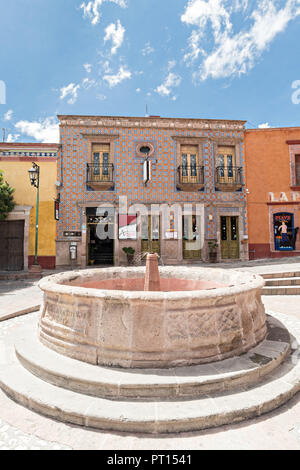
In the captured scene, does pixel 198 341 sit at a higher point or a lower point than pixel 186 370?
higher

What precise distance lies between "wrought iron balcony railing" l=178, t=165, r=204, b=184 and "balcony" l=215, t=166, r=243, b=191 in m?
0.99

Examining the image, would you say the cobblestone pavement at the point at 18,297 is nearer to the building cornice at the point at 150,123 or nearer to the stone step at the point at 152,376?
the stone step at the point at 152,376

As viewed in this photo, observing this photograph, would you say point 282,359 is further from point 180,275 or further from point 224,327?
point 180,275

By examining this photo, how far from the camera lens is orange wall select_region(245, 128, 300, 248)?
1400cm

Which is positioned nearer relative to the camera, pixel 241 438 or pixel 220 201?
pixel 241 438

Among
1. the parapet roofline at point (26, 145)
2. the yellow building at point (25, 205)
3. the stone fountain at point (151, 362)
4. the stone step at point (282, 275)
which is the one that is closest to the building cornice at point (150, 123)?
the parapet roofline at point (26, 145)

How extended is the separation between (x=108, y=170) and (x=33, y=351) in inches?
463

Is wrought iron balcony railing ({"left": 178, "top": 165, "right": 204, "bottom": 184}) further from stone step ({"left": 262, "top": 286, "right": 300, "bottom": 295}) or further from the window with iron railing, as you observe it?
stone step ({"left": 262, "top": 286, "right": 300, "bottom": 295})

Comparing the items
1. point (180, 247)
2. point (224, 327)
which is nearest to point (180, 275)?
point (224, 327)

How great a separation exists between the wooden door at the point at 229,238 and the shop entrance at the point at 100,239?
21.0 feet

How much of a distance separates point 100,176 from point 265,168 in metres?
9.69

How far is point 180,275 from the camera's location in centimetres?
501

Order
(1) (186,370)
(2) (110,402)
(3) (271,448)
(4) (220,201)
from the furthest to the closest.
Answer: (4) (220,201) → (1) (186,370) → (2) (110,402) → (3) (271,448)

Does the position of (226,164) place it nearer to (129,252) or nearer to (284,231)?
(284,231)
